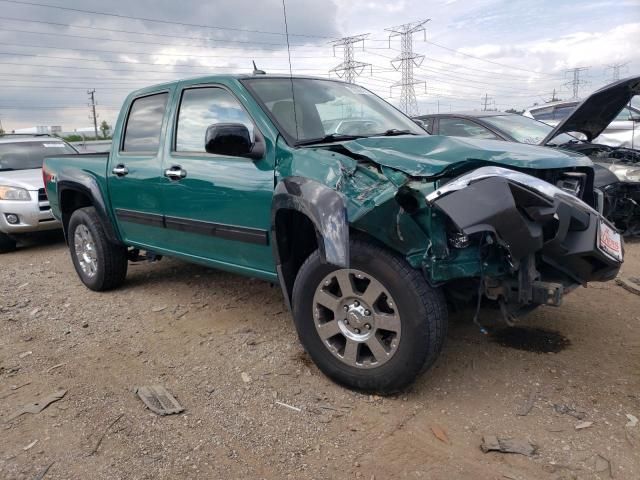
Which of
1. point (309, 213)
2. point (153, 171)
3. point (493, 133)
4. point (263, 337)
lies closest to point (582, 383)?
point (309, 213)

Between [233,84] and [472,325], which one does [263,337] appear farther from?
[233,84]

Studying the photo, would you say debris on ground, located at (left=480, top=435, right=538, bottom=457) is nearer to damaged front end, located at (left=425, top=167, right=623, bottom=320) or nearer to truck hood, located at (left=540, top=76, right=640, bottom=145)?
damaged front end, located at (left=425, top=167, right=623, bottom=320)

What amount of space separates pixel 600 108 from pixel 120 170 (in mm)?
3812

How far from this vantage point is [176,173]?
150 inches

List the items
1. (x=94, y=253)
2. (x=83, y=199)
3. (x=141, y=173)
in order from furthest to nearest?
(x=83, y=199) → (x=94, y=253) → (x=141, y=173)

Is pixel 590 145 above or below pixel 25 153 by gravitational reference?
below

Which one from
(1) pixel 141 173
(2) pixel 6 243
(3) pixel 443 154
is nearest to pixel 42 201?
(2) pixel 6 243

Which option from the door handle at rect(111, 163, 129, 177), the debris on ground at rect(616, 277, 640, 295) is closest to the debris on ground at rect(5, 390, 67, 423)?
the door handle at rect(111, 163, 129, 177)

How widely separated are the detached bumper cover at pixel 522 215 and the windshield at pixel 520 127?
3.89 meters

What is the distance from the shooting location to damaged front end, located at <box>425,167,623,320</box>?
2.28m

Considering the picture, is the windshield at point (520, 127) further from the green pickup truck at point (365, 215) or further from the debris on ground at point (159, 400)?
the debris on ground at point (159, 400)

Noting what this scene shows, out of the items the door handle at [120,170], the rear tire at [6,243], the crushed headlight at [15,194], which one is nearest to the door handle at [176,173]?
the door handle at [120,170]

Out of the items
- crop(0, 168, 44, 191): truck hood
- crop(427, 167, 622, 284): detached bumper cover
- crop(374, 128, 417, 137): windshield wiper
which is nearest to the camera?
crop(427, 167, 622, 284): detached bumper cover

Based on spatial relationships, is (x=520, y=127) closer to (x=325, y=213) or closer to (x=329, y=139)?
(x=329, y=139)
